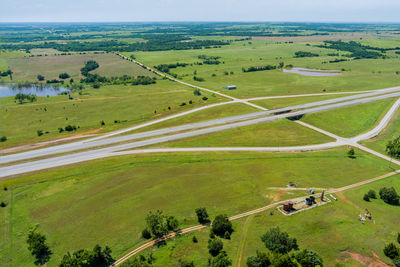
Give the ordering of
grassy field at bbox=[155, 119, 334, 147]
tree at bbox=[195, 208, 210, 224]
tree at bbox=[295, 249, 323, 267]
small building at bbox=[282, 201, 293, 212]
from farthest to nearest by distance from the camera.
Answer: grassy field at bbox=[155, 119, 334, 147]
small building at bbox=[282, 201, 293, 212]
tree at bbox=[195, 208, 210, 224]
tree at bbox=[295, 249, 323, 267]

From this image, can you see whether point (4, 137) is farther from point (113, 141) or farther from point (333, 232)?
point (333, 232)

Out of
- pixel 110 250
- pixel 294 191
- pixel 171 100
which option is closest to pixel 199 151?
pixel 294 191

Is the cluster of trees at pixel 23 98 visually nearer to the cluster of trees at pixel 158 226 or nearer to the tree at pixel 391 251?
the cluster of trees at pixel 158 226

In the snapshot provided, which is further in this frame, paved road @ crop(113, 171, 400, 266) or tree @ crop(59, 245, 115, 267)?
paved road @ crop(113, 171, 400, 266)

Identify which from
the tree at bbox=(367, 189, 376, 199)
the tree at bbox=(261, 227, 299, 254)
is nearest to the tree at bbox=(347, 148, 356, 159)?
the tree at bbox=(367, 189, 376, 199)

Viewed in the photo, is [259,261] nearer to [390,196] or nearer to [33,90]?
[390,196]

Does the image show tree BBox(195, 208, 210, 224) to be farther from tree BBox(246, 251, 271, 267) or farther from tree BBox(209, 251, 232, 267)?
tree BBox(246, 251, 271, 267)

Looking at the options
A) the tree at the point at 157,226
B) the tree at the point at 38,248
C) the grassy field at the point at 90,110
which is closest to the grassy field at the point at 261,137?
the grassy field at the point at 90,110
